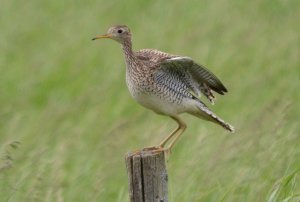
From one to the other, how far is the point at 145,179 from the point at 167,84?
6.57ft

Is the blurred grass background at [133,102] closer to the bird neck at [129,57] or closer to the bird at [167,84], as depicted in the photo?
the bird at [167,84]

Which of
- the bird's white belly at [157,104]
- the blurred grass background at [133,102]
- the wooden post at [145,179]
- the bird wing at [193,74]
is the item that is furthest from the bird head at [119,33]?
the wooden post at [145,179]

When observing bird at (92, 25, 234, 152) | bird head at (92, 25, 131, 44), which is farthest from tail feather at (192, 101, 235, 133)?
bird head at (92, 25, 131, 44)

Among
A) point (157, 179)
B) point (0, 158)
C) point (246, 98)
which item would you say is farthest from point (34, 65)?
point (157, 179)

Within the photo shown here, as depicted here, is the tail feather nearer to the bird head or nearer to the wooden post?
the bird head

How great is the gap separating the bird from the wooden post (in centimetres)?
166

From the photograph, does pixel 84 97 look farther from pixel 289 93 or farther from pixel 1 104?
pixel 289 93

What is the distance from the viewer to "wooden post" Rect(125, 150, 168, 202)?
7.28m

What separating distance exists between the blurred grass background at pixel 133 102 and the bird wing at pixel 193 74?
0.69 m

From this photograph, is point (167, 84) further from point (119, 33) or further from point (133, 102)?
point (133, 102)

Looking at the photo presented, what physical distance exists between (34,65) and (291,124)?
5.42 m

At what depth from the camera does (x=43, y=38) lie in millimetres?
17203

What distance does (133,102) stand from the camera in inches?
543

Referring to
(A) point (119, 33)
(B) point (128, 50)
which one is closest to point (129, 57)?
(B) point (128, 50)
